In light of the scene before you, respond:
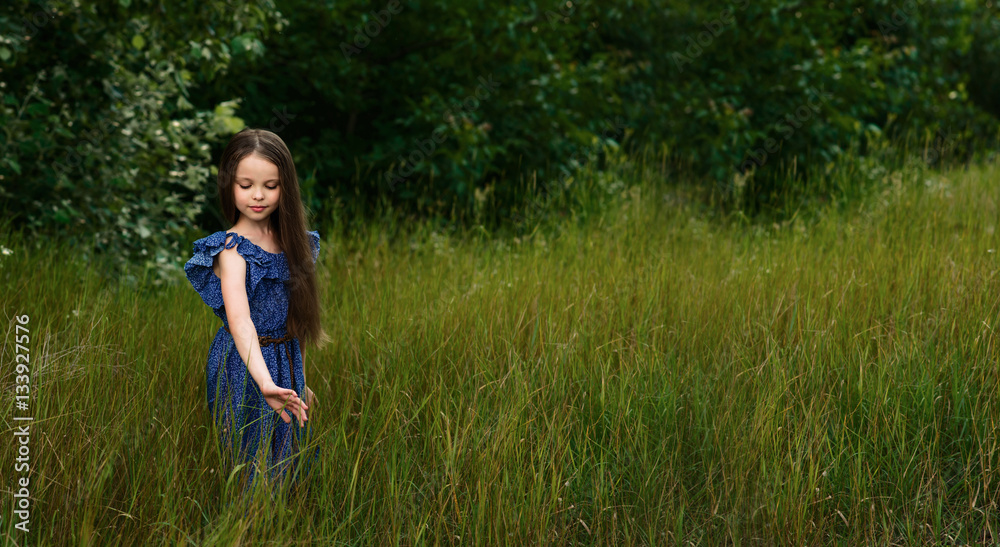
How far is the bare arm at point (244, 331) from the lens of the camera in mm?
2029

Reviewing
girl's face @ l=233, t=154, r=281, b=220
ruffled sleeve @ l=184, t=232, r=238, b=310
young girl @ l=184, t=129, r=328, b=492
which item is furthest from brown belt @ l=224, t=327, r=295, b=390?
girl's face @ l=233, t=154, r=281, b=220

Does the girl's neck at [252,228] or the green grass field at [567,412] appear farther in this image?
the girl's neck at [252,228]

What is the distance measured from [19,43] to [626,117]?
5103 mm

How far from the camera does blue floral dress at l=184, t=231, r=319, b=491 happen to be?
7.16 feet

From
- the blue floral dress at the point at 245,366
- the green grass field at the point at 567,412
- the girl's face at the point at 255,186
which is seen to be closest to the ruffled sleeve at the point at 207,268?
the blue floral dress at the point at 245,366

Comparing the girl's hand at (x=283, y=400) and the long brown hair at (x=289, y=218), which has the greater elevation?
the long brown hair at (x=289, y=218)

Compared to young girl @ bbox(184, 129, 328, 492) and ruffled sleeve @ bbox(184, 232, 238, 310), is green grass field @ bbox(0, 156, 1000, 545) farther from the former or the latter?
ruffled sleeve @ bbox(184, 232, 238, 310)

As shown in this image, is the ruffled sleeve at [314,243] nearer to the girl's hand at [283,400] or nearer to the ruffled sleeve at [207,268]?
the ruffled sleeve at [207,268]

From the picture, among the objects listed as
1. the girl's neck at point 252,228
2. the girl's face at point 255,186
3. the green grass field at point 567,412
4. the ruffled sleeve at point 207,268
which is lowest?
the green grass field at point 567,412

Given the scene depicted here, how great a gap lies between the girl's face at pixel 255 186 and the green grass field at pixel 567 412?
0.65 metres

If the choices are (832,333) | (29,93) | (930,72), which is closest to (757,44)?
(930,72)

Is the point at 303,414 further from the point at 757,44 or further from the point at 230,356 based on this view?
the point at 757,44

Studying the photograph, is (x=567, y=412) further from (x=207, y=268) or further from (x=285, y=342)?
(x=207, y=268)

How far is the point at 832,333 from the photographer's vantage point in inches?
116
